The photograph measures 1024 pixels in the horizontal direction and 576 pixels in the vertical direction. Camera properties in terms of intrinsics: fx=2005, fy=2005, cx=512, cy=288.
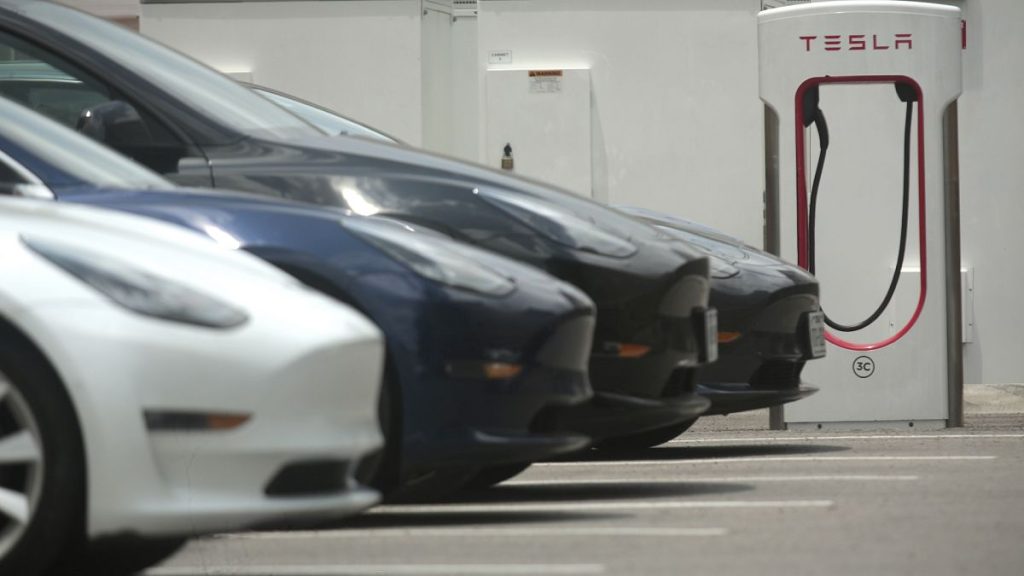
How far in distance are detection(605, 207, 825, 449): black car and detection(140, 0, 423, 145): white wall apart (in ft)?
15.7

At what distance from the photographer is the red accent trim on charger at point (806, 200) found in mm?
10750

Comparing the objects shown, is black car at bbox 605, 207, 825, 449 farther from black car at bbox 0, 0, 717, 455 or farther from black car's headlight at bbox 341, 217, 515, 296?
black car's headlight at bbox 341, 217, 515, 296

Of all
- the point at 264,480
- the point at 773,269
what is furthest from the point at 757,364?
the point at 264,480

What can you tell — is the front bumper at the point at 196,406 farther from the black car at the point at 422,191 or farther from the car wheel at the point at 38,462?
the black car at the point at 422,191

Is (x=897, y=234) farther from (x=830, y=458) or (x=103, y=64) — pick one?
(x=103, y=64)

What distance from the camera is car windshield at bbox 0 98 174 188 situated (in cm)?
568

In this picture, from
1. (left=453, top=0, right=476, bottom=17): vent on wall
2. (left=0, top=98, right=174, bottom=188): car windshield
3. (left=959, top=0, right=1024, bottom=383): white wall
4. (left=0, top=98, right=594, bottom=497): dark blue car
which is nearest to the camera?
(left=0, top=98, right=594, bottom=497): dark blue car

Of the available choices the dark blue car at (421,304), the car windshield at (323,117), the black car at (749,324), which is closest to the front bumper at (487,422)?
the dark blue car at (421,304)

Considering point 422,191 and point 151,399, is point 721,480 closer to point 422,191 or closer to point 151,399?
point 422,191

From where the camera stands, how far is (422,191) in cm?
639

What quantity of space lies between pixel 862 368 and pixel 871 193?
3.36 ft

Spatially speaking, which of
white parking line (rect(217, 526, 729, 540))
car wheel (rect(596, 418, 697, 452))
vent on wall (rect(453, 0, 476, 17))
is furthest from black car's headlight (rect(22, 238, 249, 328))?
vent on wall (rect(453, 0, 476, 17))

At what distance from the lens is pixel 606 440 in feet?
28.7

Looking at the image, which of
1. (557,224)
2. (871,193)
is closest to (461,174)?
(557,224)
